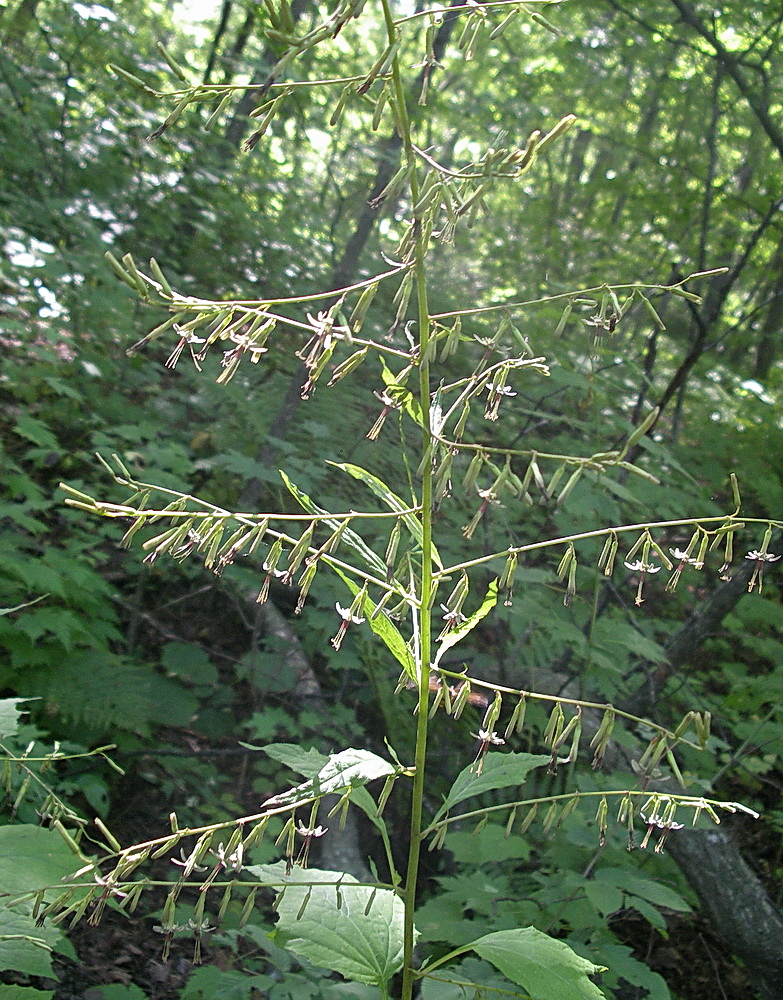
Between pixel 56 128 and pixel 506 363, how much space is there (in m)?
6.13

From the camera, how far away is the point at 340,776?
1.29 m

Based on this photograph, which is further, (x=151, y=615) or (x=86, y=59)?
(x=86, y=59)

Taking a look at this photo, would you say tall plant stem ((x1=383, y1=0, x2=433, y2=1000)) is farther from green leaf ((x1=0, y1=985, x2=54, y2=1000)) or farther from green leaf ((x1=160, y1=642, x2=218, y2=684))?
green leaf ((x1=160, y1=642, x2=218, y2=684))

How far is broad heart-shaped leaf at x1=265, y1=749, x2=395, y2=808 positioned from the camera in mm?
1225

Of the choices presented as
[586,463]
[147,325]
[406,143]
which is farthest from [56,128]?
[586,463]

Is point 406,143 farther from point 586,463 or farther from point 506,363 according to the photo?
point 586,463

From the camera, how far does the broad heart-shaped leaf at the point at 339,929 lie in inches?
57.1

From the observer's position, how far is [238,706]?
13.8 feet

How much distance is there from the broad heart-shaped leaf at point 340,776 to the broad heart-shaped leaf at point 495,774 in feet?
0.84

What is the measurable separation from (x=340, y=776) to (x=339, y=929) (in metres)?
0.45

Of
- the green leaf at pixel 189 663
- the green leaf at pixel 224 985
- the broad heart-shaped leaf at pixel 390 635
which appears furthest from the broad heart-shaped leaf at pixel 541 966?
the green leaf at pixel 189 663

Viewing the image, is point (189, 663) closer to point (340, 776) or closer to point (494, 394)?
point (340, 776)

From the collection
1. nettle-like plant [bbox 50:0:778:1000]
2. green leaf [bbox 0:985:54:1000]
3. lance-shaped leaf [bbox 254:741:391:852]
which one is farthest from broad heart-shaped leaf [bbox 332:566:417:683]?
green leaf [bbox 0:985:54:1000]

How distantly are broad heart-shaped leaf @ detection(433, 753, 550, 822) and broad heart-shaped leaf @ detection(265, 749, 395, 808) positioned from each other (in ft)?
0.84
